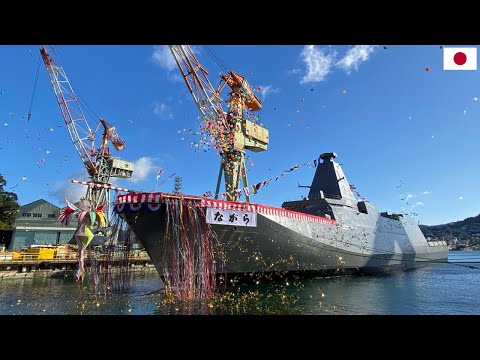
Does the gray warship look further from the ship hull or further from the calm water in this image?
the calm water

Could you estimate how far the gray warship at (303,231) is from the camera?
53.4 ft

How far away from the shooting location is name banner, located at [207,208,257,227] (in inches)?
632

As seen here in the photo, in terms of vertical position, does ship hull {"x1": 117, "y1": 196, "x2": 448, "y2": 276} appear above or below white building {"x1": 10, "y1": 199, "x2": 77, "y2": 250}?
below

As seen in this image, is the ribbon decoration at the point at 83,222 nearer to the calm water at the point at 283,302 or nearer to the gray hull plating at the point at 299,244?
the calm water at the point at 283,302

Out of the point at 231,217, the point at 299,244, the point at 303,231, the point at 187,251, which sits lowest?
the point at 187,251

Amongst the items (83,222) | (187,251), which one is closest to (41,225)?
(83,222)

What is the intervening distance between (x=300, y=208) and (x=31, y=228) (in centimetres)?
3903

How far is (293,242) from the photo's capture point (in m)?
20.4

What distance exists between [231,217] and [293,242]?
214 inches

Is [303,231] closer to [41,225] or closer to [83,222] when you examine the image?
[83,222]

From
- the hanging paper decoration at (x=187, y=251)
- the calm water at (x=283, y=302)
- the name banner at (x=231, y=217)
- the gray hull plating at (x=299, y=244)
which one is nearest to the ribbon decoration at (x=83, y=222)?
the calm water at (x=283, y=302)

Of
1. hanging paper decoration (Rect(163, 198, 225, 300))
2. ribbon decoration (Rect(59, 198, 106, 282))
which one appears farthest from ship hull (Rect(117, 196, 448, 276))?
ribbon decoration (Rect(59, 198, 106, 282))
